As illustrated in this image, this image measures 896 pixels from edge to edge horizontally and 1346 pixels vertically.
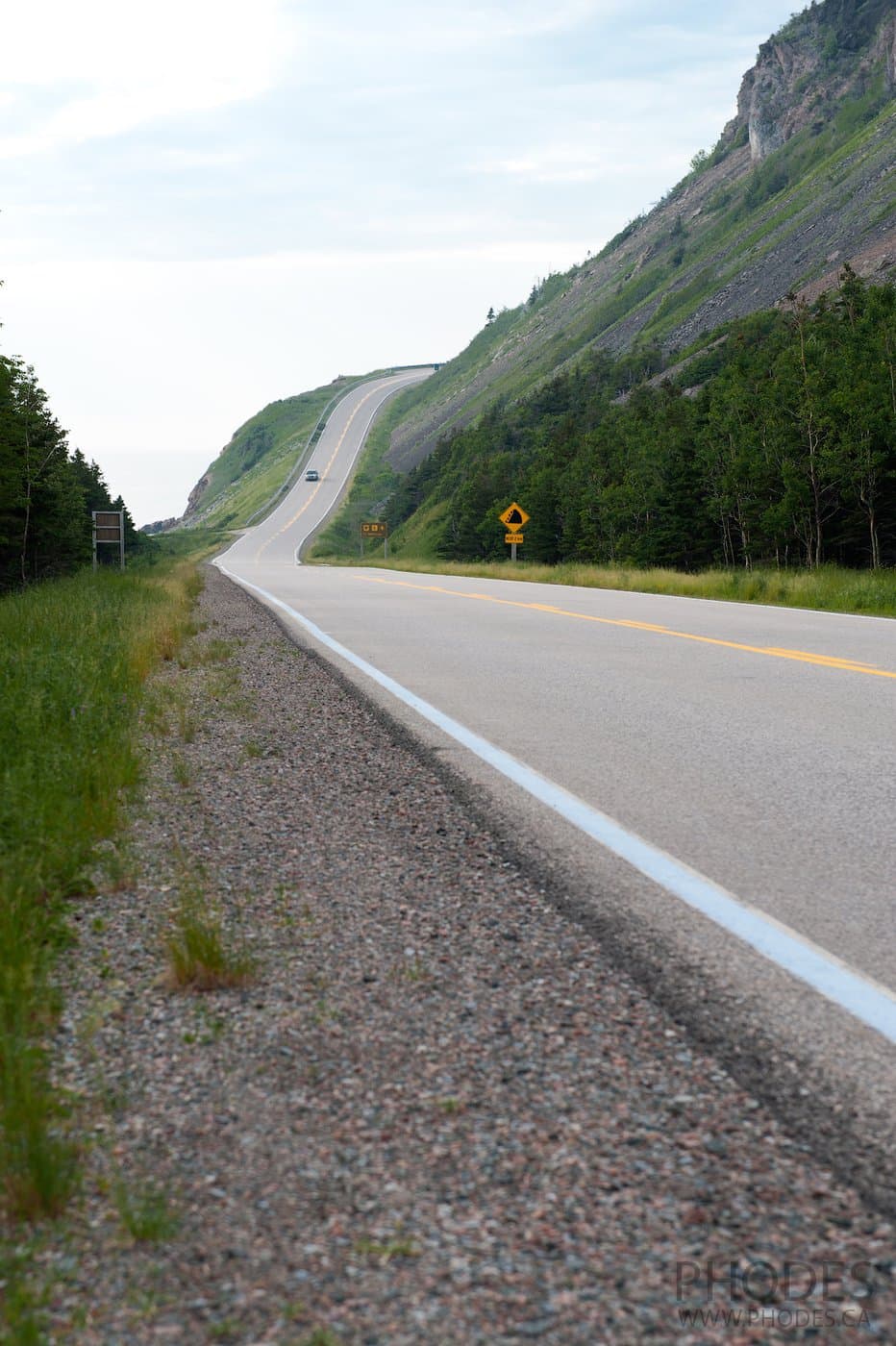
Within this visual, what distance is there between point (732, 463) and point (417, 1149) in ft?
185

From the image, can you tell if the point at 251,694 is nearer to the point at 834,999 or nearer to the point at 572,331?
the point at 834,999

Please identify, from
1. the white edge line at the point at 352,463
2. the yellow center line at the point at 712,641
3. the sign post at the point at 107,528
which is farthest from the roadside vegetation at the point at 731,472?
the sign post at the point at 107,528

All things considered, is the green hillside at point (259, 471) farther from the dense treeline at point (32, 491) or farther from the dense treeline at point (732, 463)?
the dense treeline at point (32, 491)

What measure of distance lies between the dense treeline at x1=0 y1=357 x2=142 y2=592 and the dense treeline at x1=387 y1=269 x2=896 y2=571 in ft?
98.0

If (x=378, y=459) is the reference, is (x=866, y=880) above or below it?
below

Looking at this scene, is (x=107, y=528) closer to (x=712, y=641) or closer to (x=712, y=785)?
(x=712, y=641)

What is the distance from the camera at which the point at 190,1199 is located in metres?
2.17

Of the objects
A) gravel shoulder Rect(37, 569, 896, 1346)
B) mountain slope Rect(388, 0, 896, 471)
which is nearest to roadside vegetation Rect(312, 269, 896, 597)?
gravel shoulder Rect(37, 569, 896, 1346)

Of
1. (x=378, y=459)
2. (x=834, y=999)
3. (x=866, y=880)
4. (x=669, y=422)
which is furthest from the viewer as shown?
(x=378, y=459)

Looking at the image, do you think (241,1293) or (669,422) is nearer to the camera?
(241,1293)

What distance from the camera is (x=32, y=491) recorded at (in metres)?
46.6

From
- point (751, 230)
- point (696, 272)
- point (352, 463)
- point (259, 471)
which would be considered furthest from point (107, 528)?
point (259, 471)

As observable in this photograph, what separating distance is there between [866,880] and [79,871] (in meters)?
2.73

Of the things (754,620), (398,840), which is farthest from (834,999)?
(754,620)
